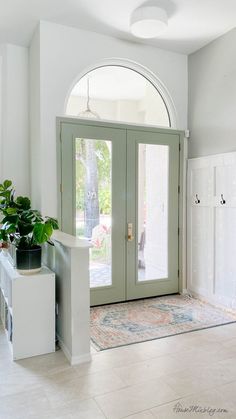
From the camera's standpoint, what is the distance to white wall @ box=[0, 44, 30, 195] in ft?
13.0

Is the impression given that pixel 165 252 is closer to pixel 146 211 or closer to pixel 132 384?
pixel 146 211

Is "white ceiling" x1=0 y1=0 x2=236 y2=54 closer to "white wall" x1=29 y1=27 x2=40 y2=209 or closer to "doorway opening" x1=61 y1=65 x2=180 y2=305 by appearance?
"white wall" x1=29 y1=27 x2=40 y2=209

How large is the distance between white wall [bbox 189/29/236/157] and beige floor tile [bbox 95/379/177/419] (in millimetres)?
2615

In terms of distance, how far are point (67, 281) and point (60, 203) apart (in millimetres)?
1231

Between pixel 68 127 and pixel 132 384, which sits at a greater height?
pixel 68 127

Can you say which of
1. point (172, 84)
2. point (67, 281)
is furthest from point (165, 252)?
point (172, 84)

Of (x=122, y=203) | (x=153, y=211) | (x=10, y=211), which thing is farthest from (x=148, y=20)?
(x=10, y=211)

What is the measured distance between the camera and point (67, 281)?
2.69 meters

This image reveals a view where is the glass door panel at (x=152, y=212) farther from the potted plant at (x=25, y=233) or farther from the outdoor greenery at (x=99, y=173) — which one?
the potted plant at (x=25, y=233)

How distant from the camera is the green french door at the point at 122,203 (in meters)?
3.78

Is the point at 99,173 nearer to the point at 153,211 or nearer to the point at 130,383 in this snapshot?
the point at 153,211

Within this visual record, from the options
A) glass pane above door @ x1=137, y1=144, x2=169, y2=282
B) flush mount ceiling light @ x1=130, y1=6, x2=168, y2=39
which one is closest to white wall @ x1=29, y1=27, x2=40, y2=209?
flush mount ceiling light @ x1=130, y1=6, x2=168, y2=39

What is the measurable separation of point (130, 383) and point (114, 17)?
345 cm

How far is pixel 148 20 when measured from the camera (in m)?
3.23
